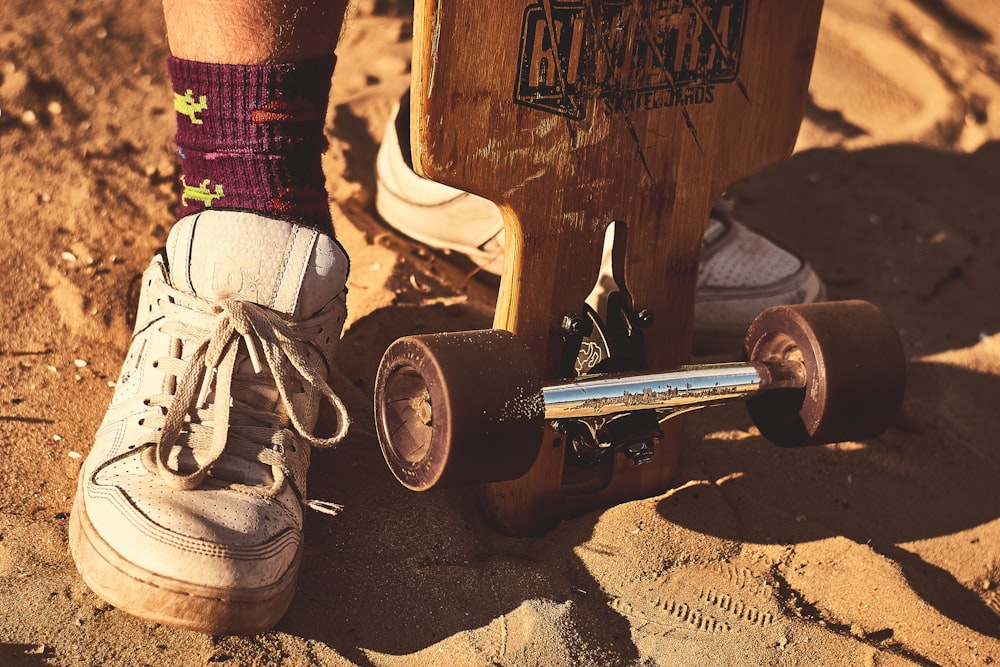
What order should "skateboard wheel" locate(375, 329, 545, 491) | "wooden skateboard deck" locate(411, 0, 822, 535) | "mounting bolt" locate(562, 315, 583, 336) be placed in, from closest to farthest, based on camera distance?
"skateboard wheel" locate(375, 329, 545, 491), "wooden skateboard deck" locate(411, 0, 822, 535), "mounting bolt" locate(562, 315, 583, 336)

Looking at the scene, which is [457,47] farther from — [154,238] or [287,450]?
[154,238]

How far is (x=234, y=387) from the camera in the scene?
5.35 ft

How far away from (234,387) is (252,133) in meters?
0.42

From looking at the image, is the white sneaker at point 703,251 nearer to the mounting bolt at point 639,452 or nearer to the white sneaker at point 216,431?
Result: the white sneaker at point 216,431

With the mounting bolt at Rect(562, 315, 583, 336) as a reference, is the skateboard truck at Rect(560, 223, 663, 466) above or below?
below

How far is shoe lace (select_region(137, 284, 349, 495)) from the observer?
1541mm

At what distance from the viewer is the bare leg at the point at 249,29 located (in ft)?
5.53

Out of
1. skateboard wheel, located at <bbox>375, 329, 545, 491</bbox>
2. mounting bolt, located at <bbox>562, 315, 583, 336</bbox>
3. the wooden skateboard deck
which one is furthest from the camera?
mounting bolt, located at <bbox>562, 315, 583, 336</bbox>

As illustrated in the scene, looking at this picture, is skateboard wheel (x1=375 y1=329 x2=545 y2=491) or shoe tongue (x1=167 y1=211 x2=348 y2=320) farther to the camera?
shoe tongue (x1=167 y1=211 x2=348 y2=320)

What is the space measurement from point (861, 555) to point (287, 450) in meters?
0.93

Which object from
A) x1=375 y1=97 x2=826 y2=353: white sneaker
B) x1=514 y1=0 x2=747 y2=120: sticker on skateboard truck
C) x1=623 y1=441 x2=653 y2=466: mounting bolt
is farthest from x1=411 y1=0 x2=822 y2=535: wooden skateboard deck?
x1=375 y1=97 x2=826 y2=353: white sneaker

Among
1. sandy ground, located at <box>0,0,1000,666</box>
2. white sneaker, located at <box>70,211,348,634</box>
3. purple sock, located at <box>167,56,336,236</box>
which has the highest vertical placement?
purple sock, located at <box>167,56,336,236</box>

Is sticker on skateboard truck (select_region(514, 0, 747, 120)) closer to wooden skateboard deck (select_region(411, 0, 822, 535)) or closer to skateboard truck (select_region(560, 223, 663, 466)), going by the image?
wooden skateboard deck (select_region(411, 0, 822, 535))

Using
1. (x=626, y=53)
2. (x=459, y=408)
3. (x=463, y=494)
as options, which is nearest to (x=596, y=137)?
(x=626, y=53)
